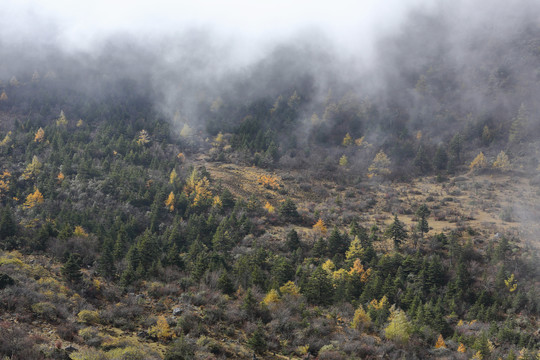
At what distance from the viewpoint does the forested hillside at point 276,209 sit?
3756 cm

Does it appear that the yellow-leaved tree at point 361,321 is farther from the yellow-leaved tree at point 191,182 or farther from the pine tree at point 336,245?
the yellow-leaved tree at point 191,182

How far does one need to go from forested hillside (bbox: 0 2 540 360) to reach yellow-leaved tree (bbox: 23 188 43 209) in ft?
1.15

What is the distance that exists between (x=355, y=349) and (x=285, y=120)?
13017 centimetres

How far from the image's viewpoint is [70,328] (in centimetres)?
2958

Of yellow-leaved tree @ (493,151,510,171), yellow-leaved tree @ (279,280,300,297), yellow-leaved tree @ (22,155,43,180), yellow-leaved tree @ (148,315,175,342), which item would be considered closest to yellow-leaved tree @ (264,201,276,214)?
yellow-leaved tree @ (279,280,300,297)

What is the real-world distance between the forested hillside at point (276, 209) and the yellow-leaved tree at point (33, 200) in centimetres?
35

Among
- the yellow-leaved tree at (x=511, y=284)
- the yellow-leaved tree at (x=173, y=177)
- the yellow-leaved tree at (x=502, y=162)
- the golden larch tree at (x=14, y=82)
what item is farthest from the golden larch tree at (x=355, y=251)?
the golden larch tree at (x=14, y=82)

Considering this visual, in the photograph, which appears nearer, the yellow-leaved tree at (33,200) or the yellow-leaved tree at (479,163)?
the yellow-leaved tree at (33,200)

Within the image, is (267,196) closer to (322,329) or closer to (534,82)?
(322,329)

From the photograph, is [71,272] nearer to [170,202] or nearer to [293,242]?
Answer: [293,242]

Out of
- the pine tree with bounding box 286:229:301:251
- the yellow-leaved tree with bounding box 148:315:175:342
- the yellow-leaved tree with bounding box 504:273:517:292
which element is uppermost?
the yellow-leaved tree with bounding box 504:273:517:292

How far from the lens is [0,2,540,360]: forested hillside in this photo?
123ft

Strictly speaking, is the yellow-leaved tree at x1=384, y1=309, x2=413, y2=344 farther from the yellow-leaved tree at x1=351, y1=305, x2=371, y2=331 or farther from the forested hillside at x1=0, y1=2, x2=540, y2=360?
the yellow-leaved tree at x1=351, y1=305, x2=371, y2=331

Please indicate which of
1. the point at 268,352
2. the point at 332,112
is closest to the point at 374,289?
the point at 268,352
